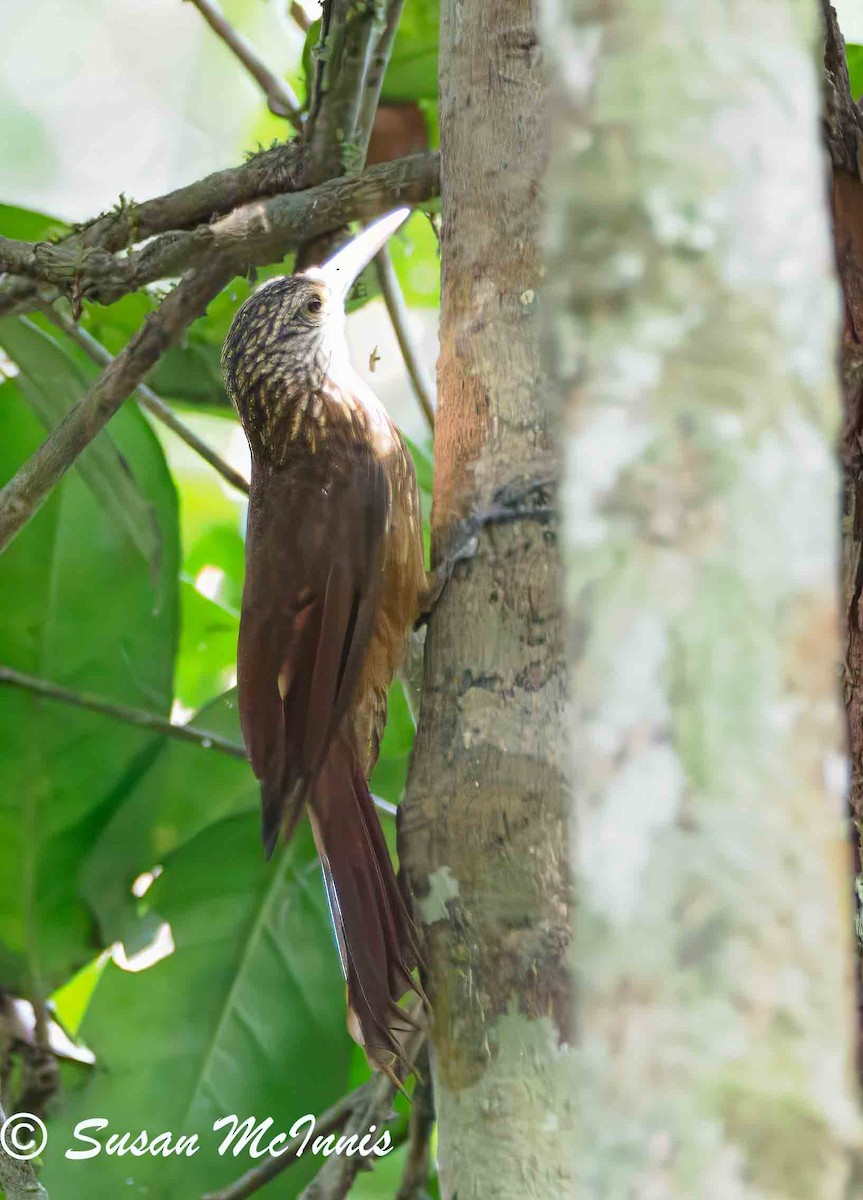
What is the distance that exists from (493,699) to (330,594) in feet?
1.69

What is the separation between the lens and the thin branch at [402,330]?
88.0 inches

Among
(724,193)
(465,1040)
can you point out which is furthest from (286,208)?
(724,193)

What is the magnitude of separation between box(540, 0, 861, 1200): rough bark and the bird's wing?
1.09 metres

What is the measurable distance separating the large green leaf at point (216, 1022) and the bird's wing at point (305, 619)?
717 millimetres

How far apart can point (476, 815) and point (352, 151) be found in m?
1.16

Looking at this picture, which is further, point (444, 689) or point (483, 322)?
point (483, 322)

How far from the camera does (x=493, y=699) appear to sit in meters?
1.26

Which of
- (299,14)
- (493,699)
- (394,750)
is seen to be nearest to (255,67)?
(299,14)

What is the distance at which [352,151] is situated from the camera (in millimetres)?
1963

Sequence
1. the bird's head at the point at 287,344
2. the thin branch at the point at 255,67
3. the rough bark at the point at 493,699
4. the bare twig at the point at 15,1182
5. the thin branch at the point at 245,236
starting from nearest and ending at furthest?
the rough bark at the point at 493,699 < the bare twig at the point at 15,1182 < the thin branch at the point at 245,236 < the bird's head at the point at 287,344 < the thin branch at the point at 255,67

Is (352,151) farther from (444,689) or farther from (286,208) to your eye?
(444,689)

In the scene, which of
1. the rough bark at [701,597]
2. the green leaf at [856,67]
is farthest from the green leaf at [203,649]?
the rough bark at [701,597]

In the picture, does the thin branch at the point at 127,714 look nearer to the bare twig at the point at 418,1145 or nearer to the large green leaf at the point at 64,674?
the large green leaf at the point at 64,674
